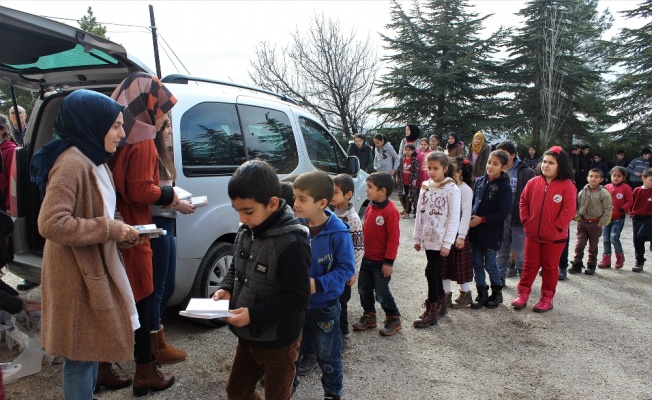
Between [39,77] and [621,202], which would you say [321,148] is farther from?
[621,202]

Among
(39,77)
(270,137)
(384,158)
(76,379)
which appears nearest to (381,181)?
(270,137)

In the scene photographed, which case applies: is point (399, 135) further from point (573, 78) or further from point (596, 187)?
point (596, 187)

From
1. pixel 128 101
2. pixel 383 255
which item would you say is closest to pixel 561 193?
pixel 383 255

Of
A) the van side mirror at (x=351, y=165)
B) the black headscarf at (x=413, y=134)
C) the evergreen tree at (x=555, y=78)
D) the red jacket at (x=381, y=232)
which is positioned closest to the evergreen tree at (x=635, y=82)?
the evergreen tree at (x=555, y=78)

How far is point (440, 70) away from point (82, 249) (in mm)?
21387

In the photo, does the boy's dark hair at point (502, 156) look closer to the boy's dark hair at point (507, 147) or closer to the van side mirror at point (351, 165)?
the boy's dark hair at point (507, 147)

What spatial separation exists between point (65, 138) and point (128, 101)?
734 mm

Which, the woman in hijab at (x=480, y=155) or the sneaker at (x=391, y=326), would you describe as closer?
the sneaker at (x=391, y=326)

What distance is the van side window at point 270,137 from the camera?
4297mm

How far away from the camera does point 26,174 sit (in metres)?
3.75

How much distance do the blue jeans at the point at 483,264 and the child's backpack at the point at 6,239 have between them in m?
4.30

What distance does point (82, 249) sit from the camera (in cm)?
217

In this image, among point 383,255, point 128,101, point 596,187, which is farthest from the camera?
point 596,187

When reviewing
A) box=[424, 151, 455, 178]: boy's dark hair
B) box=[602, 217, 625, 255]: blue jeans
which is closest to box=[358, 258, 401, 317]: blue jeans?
box=[424, 151, 455, 178]: boy's dark hair
